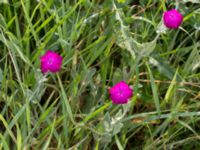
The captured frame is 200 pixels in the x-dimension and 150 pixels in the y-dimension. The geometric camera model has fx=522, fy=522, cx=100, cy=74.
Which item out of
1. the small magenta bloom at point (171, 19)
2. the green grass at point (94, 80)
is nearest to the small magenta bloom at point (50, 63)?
the green grass at point (94, 80)

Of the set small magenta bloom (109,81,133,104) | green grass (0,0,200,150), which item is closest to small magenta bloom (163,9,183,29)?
green grass (0,0,200,150)

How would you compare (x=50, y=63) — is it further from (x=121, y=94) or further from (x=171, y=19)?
(x=171, y=19)

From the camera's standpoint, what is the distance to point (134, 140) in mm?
1126

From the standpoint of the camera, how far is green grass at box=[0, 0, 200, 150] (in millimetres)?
Result: 997

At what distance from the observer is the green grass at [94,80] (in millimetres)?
997

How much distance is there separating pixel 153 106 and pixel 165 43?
0.55 ft

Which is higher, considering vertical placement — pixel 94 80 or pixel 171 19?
pixel 171 19

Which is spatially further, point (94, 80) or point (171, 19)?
point (94, 80)

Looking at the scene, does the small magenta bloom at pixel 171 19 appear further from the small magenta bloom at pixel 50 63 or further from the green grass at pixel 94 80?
the small magenta bloom at pixel 50 63

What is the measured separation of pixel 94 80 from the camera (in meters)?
1.10

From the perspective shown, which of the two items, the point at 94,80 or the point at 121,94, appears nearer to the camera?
the point at 121,94

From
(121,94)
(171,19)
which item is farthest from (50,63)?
(171,19)

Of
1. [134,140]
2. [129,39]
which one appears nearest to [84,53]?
[129,39]

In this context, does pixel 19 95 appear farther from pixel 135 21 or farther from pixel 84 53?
pixel 135 21
